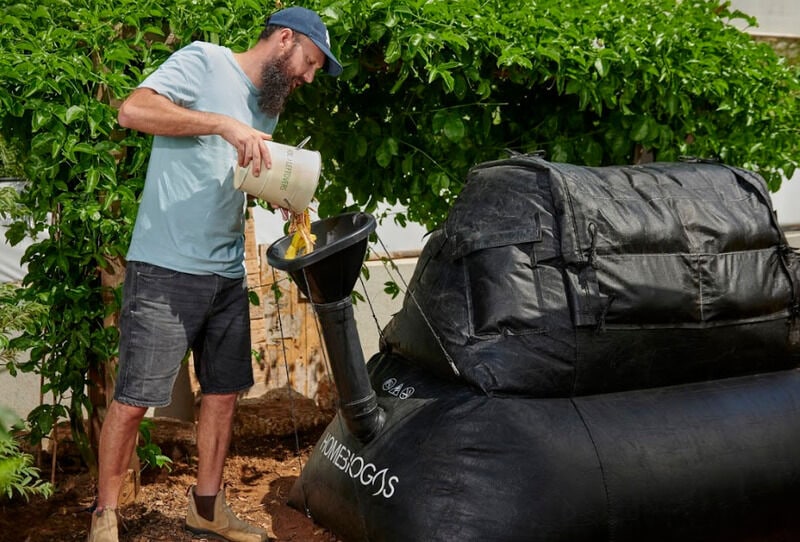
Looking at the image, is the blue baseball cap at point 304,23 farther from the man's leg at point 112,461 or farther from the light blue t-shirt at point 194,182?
the man's leg at point 112,461

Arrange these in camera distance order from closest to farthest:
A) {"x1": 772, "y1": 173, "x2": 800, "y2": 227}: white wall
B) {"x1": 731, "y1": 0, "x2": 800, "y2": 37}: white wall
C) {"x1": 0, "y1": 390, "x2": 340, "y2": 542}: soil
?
{"x1": 0, "y1": 390, "x2": 340, "y2": 542}: soil, {"x1": 731, "y1": 0, "x2": 800, "y2": 37}: white wall, {"x1": 772, "y1": 173, "x2": 800, "y2": 227}: white wall

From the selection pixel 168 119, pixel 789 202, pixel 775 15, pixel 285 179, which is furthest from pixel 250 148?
pixel 789 202

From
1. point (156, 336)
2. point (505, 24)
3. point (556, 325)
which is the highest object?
point (505, 24)

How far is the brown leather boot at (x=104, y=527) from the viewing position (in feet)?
9.61

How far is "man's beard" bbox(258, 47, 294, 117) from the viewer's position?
9.68 feet

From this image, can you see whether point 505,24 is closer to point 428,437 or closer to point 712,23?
point 712,23

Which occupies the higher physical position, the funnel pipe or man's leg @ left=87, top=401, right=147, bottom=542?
the funnel pipe

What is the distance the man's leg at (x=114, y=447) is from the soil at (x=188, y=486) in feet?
0.66

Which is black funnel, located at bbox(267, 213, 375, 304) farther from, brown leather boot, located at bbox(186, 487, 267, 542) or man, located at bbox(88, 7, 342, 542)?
brown leather boot, located at bbox(186, 487, 267, 542)

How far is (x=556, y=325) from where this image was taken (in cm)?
290

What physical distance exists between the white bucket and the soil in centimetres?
105

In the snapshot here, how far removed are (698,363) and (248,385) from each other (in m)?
1.62

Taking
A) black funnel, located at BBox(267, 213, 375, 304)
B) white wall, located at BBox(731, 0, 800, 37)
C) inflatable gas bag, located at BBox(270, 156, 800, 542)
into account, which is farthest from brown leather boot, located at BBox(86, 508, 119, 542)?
white wall, located at BBox(731, 0, 800, 37)

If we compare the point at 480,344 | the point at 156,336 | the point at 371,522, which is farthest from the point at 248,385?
the point at 480,344
